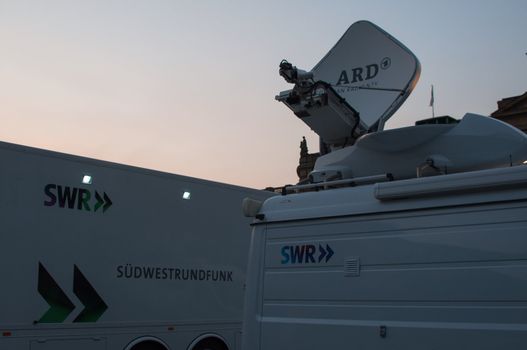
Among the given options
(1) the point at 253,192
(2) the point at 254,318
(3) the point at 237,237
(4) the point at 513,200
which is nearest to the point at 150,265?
(3) the point at 237,237

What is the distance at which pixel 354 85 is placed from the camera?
6879 millimetres

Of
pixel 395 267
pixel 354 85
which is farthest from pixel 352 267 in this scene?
pixel 354 85

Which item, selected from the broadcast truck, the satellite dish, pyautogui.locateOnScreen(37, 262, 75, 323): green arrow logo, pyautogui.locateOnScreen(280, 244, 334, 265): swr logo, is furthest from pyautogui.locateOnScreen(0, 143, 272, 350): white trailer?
pyautogui.locateOnScreen(280, 244, 334, 265): swr logo

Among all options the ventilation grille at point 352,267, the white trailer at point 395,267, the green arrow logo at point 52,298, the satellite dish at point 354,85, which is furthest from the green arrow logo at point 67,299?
the ventilation grille at point 352,267

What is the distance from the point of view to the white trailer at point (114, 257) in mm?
7000

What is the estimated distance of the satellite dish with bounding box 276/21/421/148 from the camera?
6.15 meters

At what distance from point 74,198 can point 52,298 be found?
1.20 meters

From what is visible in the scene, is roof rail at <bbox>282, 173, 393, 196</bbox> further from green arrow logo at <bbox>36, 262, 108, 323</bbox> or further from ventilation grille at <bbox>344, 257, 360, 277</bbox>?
green arrow logo at <bbox>36, 262, 108, 323</bbox>

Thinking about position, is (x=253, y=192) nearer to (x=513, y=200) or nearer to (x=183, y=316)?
(x=183, y=316)

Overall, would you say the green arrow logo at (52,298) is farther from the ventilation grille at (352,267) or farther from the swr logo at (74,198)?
the ventilation grille at (352,267)

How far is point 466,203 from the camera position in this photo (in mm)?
4023

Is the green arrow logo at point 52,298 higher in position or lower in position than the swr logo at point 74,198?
lower

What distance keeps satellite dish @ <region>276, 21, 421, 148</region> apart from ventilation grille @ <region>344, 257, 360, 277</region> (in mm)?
2086

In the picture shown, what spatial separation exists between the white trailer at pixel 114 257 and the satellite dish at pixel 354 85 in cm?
295
